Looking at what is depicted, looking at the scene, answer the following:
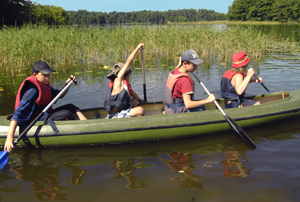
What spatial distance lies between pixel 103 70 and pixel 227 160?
655cm

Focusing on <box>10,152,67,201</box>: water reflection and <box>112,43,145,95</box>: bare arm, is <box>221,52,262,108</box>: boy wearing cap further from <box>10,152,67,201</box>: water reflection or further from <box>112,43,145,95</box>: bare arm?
<box>10,152,67,201</box>: water reflection

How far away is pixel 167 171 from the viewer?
3.19 metres

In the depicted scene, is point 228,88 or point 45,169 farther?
point 228,88

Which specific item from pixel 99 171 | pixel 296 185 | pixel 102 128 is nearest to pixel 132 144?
pixel 102 128

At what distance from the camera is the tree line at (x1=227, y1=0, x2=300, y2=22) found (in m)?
55.9

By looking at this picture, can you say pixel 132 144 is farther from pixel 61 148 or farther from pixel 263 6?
pixel 263 6

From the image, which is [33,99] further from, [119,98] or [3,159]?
[119,98]

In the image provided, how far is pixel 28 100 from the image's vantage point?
3564mm

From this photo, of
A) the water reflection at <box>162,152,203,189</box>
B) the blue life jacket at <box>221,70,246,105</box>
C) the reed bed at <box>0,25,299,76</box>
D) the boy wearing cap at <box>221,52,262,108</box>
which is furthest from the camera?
the reed bed at <box>0,25,299,76</box>

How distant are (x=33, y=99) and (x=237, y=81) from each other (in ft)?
9.85

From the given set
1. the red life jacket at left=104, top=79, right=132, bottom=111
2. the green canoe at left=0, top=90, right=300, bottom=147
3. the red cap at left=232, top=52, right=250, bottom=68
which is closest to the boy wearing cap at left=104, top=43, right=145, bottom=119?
the red life jacket at left=104, top=79, right=132, bottom=111

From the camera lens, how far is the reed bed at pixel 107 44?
8586 millimetres

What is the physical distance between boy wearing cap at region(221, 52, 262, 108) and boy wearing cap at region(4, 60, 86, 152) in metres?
2.55

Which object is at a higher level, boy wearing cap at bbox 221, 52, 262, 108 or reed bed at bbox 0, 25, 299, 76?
reed bed at bbox 0, 25, 299, 76
